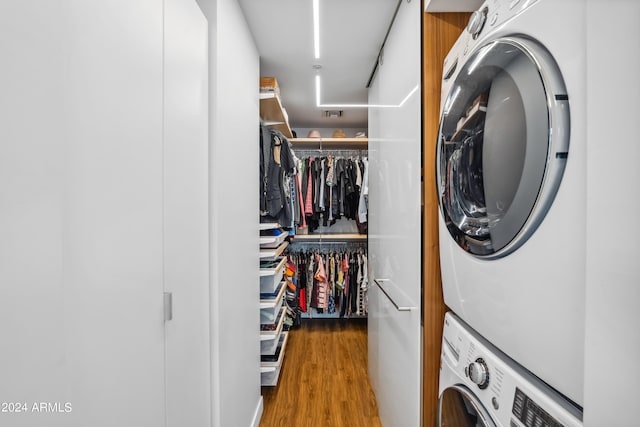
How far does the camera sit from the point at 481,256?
0.71m

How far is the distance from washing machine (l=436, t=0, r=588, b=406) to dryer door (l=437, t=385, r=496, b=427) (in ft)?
0.52

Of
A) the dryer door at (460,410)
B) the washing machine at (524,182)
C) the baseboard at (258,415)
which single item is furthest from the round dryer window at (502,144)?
the baseboard at (258,415)

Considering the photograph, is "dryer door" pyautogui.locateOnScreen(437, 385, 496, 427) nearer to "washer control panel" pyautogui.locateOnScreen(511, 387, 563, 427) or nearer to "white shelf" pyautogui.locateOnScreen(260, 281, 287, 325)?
"washer control panel" pyautogui.locateOnScreen(511, 387, 563, 427)

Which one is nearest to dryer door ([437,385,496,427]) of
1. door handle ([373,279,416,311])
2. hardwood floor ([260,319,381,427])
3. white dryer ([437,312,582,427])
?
white dryer ([437,312,582,427])

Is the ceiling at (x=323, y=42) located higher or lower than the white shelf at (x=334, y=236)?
higher

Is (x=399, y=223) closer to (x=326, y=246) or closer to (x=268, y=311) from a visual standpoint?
(x=268, y=311)

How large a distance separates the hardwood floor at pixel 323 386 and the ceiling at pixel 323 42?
2301 mm

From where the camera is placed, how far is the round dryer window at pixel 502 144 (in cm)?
51

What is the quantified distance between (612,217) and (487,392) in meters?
0.52

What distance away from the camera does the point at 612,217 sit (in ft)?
1.15

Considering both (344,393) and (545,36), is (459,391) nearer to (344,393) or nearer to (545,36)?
(545,36)

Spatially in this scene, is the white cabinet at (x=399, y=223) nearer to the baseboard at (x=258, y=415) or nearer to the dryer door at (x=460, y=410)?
the dryer door at (x=460, y=410)

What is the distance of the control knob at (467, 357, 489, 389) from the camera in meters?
0.67

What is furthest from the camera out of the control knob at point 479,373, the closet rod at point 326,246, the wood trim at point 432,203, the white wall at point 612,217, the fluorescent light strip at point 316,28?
the closet rod at point 326,246
